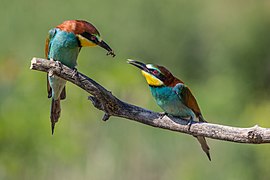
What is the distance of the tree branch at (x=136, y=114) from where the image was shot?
3062mm

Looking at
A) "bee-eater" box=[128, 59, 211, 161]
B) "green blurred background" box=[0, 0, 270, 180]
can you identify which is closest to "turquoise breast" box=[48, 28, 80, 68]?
"bee-eater" box=[128, 59, 211, 161]

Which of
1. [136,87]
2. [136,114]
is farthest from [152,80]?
[136,87]

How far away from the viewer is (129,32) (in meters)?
10.8

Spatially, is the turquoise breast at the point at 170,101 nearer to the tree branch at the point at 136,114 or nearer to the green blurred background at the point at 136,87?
the tree branch at the point at 136,114

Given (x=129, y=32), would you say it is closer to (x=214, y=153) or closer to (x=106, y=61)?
(x=106, y=61)

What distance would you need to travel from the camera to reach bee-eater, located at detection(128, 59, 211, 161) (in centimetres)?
353

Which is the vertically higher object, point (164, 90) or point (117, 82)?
point (117, 82)

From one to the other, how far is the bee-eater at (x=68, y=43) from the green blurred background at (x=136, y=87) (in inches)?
65.7

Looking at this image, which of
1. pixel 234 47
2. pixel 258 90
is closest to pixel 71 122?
pixel 258 90

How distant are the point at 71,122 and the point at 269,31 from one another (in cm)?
594

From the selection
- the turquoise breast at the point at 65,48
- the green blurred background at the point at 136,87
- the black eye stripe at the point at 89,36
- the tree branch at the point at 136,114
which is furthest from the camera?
the green blurred background at the point at 136,87

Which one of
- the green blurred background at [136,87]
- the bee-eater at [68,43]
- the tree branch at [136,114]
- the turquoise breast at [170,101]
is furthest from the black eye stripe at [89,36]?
the green blurred background at [136,87]

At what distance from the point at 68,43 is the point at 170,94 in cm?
57

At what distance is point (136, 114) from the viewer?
326 cm
